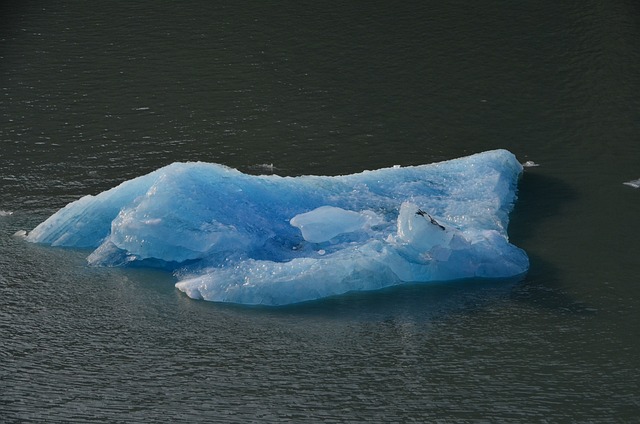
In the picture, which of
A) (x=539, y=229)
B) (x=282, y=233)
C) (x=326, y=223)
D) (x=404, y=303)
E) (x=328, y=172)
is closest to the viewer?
(x=404, y=303)

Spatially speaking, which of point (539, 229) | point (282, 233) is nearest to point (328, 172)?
point (282, 233)

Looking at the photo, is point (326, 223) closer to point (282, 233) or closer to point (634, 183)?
point (282, 233)

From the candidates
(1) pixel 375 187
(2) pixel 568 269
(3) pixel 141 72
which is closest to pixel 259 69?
(3) pixel 141 72

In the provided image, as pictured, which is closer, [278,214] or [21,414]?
[21,414]

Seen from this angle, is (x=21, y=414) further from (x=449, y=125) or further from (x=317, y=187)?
(x=449, y=125)

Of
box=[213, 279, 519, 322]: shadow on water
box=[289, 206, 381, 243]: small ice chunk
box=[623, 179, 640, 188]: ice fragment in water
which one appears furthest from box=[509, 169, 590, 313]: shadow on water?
box=[289, 206, 381, 243]: small ice chunk

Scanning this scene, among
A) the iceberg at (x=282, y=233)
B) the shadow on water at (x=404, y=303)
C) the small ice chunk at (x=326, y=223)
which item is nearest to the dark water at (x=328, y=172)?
the shadow on water at (x=404, y=303)
